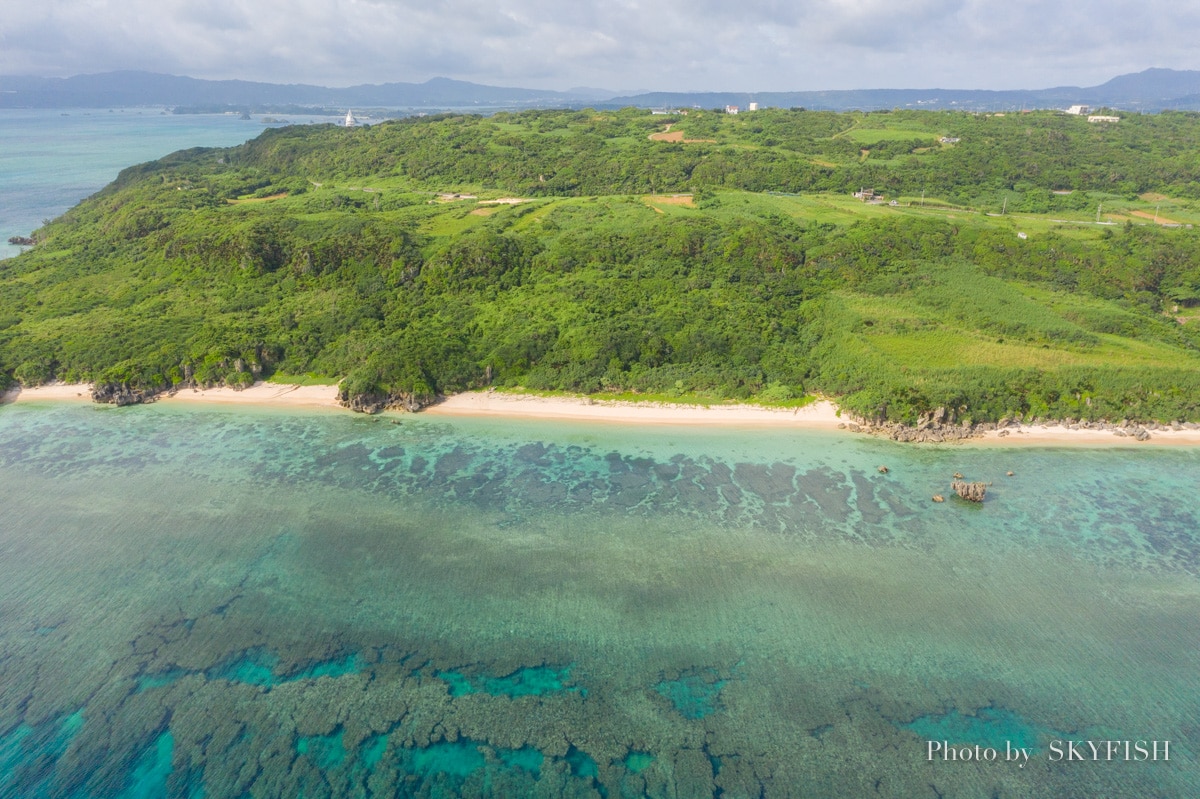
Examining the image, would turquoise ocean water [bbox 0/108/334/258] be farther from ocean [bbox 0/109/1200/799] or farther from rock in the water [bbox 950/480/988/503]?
rock in the water [bbox 950/480/988/503]

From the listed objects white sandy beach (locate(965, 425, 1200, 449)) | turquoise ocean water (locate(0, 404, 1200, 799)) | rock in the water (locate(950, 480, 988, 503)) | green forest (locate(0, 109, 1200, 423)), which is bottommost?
turquoise ocean water (locate(0, 404, 1200, 799))

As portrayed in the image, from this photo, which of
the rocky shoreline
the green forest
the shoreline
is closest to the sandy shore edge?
the shoreline

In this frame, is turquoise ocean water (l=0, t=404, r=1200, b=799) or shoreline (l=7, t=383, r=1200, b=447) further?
shoreline (l=7, t=383, r=1200, b=447)

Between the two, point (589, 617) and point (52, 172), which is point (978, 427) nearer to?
point (589, 617)

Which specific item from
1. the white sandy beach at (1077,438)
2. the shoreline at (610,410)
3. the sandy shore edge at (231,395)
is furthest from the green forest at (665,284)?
the white sandy beach at (1077,438)

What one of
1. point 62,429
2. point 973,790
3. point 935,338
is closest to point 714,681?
point 973,790

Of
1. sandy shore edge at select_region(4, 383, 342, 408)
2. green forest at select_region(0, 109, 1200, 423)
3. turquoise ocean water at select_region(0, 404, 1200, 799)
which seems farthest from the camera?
green forest at select_region(0, 109, 1200, 423)

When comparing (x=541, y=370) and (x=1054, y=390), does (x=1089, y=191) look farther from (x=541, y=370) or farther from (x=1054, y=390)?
(x=541, y=370)

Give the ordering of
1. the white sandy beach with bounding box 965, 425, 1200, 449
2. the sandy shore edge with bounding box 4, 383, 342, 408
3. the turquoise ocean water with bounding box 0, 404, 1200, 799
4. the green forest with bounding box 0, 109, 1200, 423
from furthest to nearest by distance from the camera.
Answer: the green forest with bounding box 0, 109, 1200, 423 → the sandy shore edge with bounding box 4, 383, 342, 408 → the white sandy beach with bounding box 965, 425, 1200, 449 → the turquoise ocean water with bounding box 0, 404, 1200, 799

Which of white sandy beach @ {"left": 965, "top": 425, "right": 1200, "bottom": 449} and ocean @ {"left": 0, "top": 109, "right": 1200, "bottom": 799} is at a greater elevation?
white sandy beach @ {"left": 965, "top": 425, "right": 1200, "bottom": 449}
